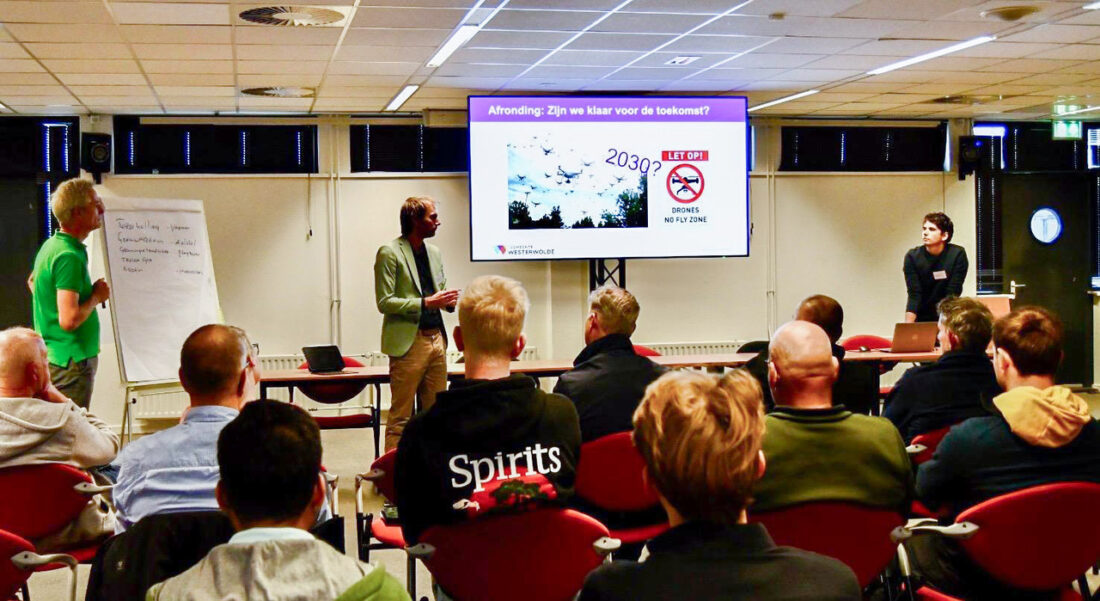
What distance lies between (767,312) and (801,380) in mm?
6872

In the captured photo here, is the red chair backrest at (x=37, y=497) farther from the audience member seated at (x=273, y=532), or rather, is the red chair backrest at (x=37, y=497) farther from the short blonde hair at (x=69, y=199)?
the short blonde hair at (x=69, y=199)

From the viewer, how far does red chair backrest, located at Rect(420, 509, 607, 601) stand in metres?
2.44

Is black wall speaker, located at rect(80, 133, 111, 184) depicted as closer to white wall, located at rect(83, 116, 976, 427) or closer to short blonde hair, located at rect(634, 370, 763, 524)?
white wall, located at rect(83, 116, 976, 427)

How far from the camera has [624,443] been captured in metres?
3.22

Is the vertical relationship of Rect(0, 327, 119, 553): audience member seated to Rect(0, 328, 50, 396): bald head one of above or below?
below

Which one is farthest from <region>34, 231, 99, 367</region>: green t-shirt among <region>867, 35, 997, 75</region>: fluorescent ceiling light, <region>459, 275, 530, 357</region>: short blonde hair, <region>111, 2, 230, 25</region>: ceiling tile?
<region>867, 35, 997, 75</region>: fluorescent ceiling light

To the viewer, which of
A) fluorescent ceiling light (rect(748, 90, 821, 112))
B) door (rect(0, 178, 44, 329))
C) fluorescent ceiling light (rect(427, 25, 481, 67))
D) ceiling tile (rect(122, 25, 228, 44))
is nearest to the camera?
ceiling tile (rect(122, 25, 228, 44))

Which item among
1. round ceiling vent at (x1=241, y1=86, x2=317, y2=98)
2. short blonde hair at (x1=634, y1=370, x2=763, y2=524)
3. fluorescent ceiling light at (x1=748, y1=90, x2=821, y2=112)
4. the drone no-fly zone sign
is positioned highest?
fluorescent ceiling light at (x1=748, y1=90, x2=821, y2=112)

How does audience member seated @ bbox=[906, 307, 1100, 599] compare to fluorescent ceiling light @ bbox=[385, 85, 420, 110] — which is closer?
audience member seated @ bbox=[906, 307, 1100, 599]

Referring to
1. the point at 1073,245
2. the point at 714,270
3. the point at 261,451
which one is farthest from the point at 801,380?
the point at 1073,245

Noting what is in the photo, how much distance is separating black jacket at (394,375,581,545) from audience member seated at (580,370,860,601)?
94 centimetres

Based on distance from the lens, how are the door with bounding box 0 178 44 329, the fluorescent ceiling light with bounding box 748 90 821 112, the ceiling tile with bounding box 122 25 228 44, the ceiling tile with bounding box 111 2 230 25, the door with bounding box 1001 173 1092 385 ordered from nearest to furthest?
the ceiling tile with bounding box 111 2 230 25 → the ceiling tile with bounding box 122 25 228 44 → the fluorescent ceiling light with bounding box 748 90 821 112 → the door with bounding box 0 178 44 329 → the door with bounding box 1001 173 1092 385

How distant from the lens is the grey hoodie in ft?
10.1

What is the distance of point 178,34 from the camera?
18.1 feet
